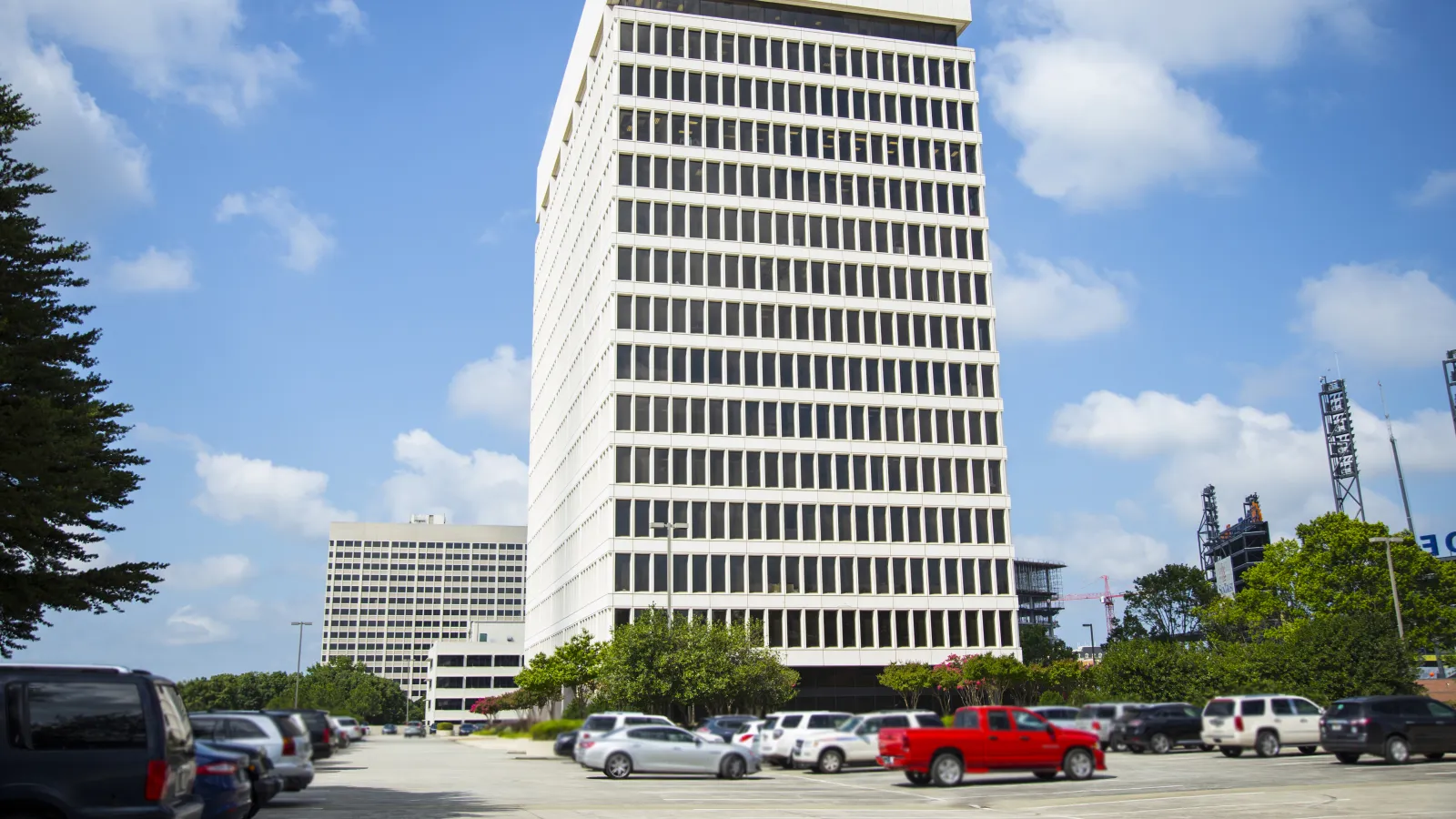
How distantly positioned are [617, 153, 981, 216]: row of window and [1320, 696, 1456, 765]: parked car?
58251 millimetres

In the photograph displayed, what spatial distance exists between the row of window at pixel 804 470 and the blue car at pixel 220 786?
2309 inches

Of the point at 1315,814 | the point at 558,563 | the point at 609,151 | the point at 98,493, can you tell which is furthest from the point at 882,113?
the point at 1315,814

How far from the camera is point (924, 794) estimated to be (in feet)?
85.8

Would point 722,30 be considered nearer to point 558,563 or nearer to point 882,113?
point 882,113

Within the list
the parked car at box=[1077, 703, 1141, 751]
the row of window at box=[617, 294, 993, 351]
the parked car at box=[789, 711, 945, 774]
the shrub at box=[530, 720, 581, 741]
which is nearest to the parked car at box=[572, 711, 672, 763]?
the parked car at box=[789, 711, 945, 774]

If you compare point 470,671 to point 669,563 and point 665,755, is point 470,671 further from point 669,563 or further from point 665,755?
point 665,755

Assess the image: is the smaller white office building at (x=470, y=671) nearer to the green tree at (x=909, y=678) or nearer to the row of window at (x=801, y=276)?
the row of window at (x=801, y=276)

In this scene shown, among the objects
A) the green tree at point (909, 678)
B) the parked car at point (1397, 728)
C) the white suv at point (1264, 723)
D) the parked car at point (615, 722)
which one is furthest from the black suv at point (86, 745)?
the green tree at point (909, 678)

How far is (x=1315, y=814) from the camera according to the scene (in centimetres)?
1923

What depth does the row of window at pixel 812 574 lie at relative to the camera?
7469 centimetres

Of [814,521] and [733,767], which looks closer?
[733,767]

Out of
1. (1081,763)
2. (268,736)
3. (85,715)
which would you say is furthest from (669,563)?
(85,715)

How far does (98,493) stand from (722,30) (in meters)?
64.6

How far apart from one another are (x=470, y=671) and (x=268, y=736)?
152m
